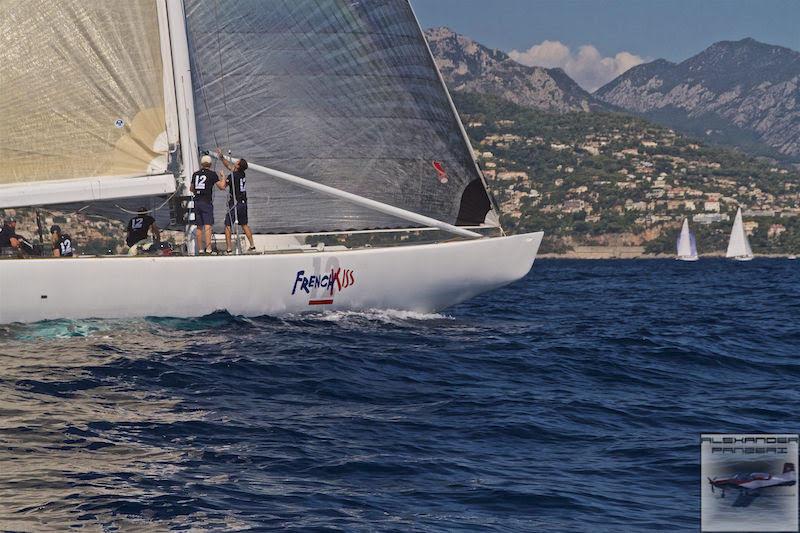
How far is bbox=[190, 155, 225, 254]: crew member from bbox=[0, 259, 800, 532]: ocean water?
1.43m

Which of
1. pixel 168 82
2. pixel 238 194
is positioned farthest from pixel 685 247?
pixel 168 82

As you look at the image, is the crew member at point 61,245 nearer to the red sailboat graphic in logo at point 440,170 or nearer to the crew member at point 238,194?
the crew member at point 238,194

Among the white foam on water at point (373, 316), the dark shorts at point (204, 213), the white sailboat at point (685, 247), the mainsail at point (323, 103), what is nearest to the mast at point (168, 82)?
the mainsail at point (323, 103)

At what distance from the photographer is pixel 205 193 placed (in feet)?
52.7

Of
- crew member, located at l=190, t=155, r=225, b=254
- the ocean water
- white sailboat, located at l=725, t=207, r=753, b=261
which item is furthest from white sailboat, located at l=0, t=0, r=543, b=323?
white sailboat, located at l=725, t=207, r=753, b=261

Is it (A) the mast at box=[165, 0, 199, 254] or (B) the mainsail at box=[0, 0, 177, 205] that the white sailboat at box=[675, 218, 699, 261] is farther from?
(B) the mainsail at box=[0, 0, 177, 205]

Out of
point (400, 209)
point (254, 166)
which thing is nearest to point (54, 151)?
point (254, 166)

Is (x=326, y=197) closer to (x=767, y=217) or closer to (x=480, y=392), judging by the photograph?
(x=480, y=392)

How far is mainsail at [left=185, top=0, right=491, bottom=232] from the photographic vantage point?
16.7 m

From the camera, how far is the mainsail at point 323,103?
658 inches

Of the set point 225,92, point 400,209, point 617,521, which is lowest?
point 617,521

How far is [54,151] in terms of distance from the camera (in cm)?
1609

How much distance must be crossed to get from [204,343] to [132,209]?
424cm

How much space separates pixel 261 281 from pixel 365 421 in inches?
236
